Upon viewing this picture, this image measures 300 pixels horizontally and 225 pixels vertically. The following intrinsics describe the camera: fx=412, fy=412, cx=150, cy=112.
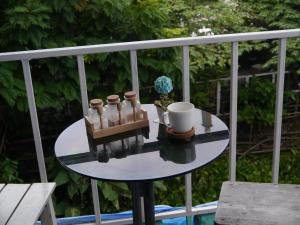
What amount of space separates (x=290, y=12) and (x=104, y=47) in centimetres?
342

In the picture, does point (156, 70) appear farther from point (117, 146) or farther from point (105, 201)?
point (117, 146)

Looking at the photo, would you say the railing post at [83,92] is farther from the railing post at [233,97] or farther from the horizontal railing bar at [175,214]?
the railing post at [233,97]

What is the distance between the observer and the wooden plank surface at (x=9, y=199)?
1697mm

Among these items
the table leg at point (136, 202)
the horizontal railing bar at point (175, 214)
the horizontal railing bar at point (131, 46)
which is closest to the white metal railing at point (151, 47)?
the horizontal railing bar at point (131, 46)

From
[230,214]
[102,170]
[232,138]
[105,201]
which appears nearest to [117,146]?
[102,170]

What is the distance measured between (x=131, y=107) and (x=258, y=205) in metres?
0.68

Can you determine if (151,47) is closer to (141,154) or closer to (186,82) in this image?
(186,82)

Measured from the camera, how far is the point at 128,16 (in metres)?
3.51

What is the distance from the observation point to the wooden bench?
1.66 meters

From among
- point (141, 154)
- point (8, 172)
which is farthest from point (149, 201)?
point (8, 172)

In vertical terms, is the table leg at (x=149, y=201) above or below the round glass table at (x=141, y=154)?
below

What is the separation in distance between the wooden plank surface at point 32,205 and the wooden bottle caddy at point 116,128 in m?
0.33

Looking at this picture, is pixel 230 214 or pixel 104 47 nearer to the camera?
pixel 230 214

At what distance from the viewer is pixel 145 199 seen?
1729 mm
